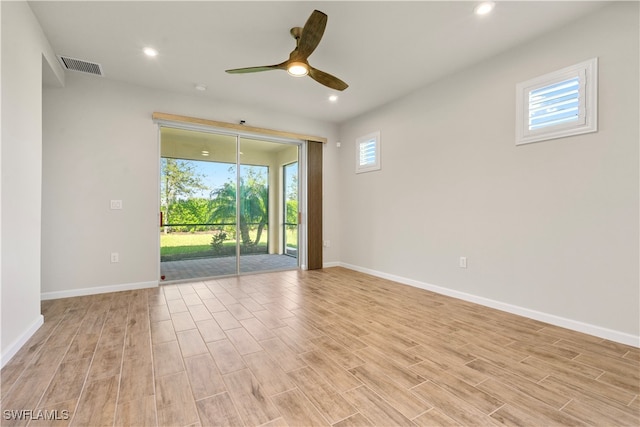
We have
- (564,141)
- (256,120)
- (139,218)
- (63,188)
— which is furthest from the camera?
(256,120)

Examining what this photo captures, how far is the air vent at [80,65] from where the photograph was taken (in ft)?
10.6

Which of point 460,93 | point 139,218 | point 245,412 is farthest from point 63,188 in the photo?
point 460,93

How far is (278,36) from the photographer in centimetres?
283

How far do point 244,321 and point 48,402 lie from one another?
142 centimetres

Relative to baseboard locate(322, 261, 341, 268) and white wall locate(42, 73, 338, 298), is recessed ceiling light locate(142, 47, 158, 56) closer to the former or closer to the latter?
white wall locate(42, 73, 338, 298)

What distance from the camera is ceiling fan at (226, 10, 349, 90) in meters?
Answer: 2.17

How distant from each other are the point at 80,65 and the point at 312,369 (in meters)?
4.13

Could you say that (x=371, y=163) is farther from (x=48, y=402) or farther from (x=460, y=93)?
(x=48, y=402)

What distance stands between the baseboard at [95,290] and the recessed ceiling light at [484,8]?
478cm

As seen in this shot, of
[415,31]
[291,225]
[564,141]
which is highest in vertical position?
[415,31]

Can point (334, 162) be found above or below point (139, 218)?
above

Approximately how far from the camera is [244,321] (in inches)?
109

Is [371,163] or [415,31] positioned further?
[371,163]

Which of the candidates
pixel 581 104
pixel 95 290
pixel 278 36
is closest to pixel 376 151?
pixel 278 36
